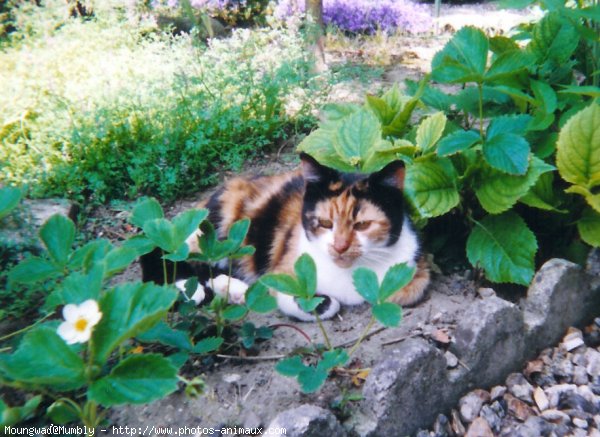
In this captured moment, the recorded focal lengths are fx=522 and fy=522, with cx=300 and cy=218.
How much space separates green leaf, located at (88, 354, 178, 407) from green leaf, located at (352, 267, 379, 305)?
61cm

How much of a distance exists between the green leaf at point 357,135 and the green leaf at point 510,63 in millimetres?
490

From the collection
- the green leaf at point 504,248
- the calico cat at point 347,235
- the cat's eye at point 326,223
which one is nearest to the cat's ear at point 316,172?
the calico cat at point 347,235

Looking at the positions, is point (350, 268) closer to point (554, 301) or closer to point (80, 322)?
point (554, 301)

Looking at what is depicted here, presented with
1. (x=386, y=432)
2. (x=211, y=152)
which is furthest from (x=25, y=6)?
(x=386, y=432)

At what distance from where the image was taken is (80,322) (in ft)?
4.04

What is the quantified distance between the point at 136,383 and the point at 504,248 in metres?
1.57

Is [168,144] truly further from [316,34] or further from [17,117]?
[316,34]

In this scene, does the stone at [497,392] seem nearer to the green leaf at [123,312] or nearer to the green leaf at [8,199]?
the green leaf at [123,312]

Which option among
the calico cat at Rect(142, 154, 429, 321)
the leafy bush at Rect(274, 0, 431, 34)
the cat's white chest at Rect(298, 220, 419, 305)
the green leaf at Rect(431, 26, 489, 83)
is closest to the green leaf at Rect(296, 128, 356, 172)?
the calico cat at Rect(142, 154, 429, 321)

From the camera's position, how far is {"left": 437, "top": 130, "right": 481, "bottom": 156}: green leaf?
206 centimetres

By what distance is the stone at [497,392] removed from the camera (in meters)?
1.83

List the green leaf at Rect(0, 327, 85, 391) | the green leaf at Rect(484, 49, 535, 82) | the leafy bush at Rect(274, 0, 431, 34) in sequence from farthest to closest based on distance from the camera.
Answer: the leafy bush at Rect(274, 0, 431, 34)
the green leaf at Rect(484, 49, 535, 82)
the green leaf at Rect(0, 327, 85, 391)

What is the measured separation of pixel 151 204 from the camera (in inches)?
69.5

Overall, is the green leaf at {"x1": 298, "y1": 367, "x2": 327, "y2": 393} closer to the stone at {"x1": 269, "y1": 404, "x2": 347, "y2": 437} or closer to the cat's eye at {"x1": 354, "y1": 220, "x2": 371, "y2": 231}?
the stone at {"x1": 269, "y1": 404, "x2": 347, "y2": 437}
